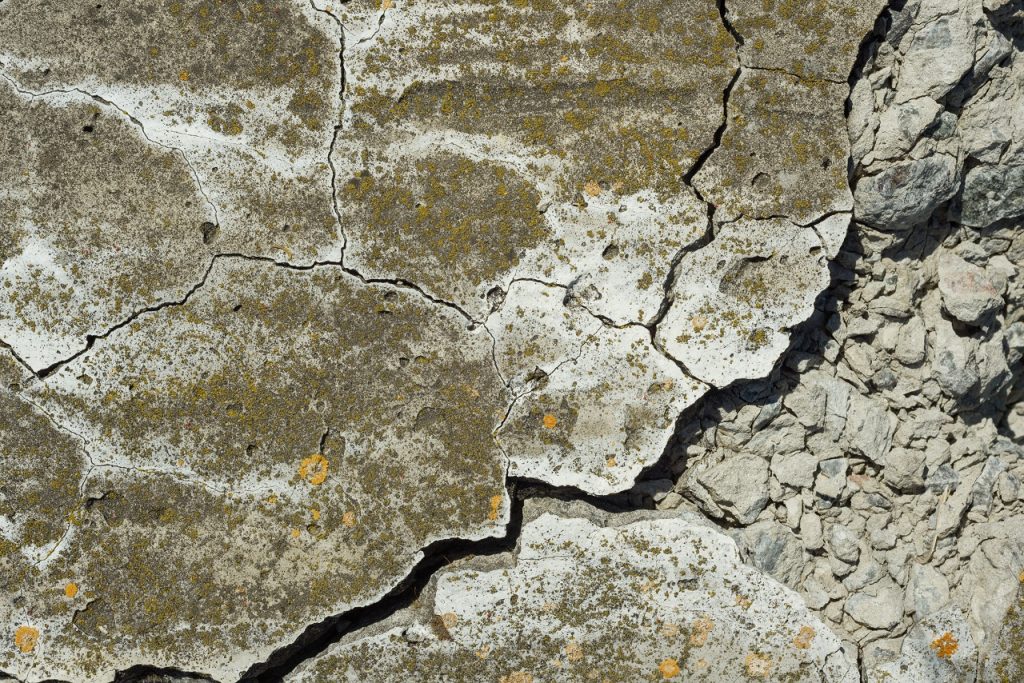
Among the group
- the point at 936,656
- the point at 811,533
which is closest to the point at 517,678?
the point at 811,533

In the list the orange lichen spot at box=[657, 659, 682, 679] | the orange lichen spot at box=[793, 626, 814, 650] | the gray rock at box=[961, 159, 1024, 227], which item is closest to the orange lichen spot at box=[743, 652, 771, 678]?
the orange lichen spot at box=[793, 626, 814, 650]

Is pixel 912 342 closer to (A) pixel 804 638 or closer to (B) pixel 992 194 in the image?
(B) pixel 992 194

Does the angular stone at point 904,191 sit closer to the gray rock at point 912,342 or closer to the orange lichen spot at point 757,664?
the gray rock at point 912,342

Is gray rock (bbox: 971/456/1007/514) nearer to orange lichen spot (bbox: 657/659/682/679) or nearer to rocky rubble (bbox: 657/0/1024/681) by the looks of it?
rocky rubble (bbox: 657/0/1024/681)

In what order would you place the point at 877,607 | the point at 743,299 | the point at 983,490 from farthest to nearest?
the point at 983,490 → the point at 877,607 → the point at 743,299

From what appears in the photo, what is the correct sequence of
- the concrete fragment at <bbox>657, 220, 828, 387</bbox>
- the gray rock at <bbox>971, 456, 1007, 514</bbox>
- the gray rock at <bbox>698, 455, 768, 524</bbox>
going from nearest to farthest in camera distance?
1. the concrete fragment at <bbox>657, 220, 828, 387</bbox>
2. the gray rock at <bbox>698, 455, 768, 524</bbox>
3. the gray rock at <bbox>971, 456, 1007, 514</bbox>

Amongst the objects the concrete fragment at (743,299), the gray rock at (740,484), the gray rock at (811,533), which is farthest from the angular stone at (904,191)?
the gray rock at (811,533)
